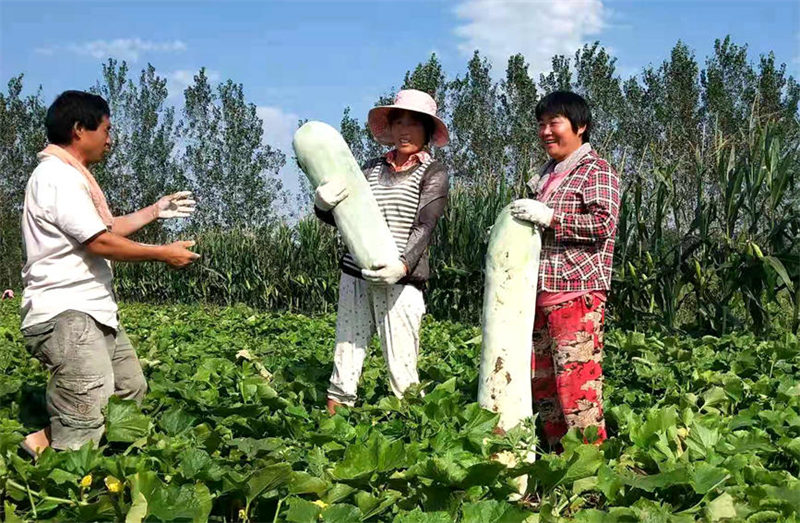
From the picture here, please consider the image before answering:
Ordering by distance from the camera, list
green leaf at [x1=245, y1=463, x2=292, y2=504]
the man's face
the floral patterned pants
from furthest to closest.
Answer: the floral patterned pants → the man's face → green leaf at [x1=245, y1=463, x2=292, y2=504]

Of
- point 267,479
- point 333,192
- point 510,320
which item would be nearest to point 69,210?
point 333,192

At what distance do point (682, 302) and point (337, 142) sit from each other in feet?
16.6

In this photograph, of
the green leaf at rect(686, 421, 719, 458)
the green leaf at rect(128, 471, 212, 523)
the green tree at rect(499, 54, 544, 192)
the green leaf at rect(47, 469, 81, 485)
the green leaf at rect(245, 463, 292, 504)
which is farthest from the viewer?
the green tree at rect(499, 54, 544, 192)

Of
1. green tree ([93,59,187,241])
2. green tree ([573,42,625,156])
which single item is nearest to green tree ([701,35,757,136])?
green tree ([573,42,625,156])

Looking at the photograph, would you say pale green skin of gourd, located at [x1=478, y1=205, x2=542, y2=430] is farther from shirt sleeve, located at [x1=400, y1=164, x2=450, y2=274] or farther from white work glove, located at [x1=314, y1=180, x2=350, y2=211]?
white work glove, located at [x1=314, y1=180, x2=350, y2=211]

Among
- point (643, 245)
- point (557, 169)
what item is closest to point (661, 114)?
point (643, 245)

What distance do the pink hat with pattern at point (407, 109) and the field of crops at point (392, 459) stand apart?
4.25 feet

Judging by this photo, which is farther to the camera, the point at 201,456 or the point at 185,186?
the point at 185,186

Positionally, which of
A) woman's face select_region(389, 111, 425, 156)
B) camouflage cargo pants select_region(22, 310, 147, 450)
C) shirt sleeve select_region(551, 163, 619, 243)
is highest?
woman's face select_region(389, 111, 425, 156)

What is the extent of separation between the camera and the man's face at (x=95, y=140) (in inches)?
127

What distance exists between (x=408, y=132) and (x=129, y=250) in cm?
144

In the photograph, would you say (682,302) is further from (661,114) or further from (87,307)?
(661,114)

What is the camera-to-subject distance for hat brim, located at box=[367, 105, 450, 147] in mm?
3677

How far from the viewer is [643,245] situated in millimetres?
7523
